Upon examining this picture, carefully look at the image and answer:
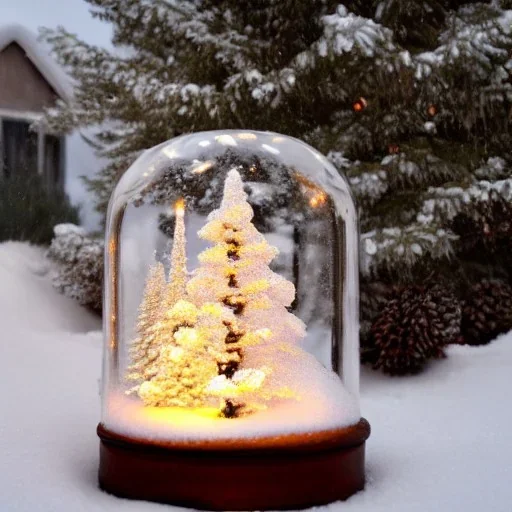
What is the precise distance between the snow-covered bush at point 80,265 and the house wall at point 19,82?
4.83 metres

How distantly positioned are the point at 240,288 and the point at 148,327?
1.80 feet

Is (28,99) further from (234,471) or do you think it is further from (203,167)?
(234,471)

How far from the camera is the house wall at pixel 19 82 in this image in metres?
11.6

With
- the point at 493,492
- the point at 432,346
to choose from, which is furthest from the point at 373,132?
the point at 493,492

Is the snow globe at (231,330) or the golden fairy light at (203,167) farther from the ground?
the golden fairy light at (203,167)

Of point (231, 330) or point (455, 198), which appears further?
point (455, 198)

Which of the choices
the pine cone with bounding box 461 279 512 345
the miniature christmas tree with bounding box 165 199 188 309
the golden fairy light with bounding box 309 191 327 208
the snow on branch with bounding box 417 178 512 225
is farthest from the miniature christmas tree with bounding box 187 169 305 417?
the pine cone with bounding box 461 279 512 345

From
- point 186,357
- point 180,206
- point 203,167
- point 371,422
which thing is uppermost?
point 203,167

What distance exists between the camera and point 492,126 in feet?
23.8

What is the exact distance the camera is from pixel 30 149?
11.6 meters

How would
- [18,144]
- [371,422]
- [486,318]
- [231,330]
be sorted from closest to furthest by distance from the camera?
[231,330] < [371,422] < [486,318] < [18,144]

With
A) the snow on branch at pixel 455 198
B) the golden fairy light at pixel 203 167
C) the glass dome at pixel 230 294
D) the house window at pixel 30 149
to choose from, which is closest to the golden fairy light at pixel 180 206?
the glass dome at pixel 230 294

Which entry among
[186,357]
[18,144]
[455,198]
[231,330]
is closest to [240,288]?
[231,330]

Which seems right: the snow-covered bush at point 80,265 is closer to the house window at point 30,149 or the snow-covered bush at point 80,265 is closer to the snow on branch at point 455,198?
the snow on branch at point 455,198
